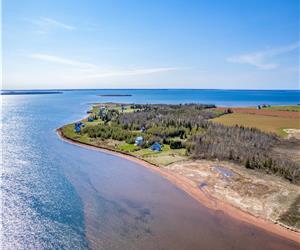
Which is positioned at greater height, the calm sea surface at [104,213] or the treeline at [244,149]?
the treeline at [244,149]

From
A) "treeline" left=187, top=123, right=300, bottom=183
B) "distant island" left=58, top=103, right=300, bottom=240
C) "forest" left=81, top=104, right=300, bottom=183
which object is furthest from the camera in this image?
"forest" left=81, top=104, right=300, bottom=183

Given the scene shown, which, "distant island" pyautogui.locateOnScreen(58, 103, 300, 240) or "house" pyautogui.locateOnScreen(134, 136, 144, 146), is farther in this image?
"house" pyautogui.locateOnScreen(134, 136, 144, 146)

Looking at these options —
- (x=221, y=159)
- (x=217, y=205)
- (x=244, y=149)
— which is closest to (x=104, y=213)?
(x=217, y=205)

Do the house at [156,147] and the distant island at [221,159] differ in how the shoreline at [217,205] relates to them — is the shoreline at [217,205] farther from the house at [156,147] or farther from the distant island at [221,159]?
the house at [156,147]

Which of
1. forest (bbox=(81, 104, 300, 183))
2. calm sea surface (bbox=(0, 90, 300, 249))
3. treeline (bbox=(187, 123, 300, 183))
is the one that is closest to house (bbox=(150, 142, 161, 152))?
forest (bbox=(81, 104, 300, 183))

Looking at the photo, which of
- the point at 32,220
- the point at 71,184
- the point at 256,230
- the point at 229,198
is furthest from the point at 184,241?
the point at 71,184

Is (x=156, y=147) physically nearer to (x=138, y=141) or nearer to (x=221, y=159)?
(x=138, y=141)

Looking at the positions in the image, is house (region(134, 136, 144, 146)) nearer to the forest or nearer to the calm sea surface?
the forest

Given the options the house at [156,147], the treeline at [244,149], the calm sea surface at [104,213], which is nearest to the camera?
the calm sea surface at [104,213]

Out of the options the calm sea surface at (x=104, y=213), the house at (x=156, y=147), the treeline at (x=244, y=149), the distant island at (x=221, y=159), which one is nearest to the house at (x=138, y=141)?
the distant island at (x=221, y=159)
